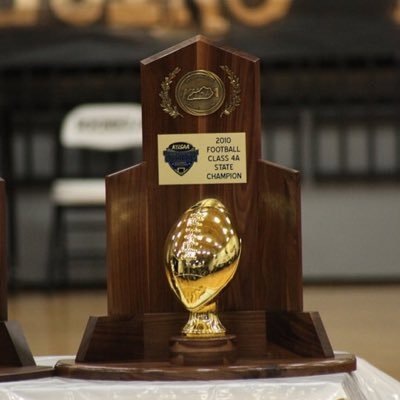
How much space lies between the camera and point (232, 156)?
4.58ft

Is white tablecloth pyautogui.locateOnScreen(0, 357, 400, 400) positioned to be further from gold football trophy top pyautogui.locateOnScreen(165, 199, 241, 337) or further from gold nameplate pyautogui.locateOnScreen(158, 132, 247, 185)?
gold nameplate pyautogui.locateOnScreen(158, 132, 247, 185)

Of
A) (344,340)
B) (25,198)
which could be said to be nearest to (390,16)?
(25,198)

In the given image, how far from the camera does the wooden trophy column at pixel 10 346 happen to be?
1.26 metres

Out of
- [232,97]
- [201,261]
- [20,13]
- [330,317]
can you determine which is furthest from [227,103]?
[20,13]

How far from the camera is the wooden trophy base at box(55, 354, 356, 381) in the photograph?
118 cm

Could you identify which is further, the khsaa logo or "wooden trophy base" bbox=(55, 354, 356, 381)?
the khsaa logo

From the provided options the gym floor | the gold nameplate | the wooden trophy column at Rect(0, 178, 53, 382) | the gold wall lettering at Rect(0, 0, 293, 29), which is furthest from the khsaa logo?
the gold wall lettering at Rect(0, 0, 293, 29)

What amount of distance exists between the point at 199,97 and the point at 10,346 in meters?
0.40

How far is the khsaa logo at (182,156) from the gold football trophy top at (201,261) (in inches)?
4.1

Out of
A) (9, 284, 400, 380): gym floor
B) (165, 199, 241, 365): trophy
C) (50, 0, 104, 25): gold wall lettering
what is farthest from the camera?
(50, 0, 104, 25): gold wall lettering

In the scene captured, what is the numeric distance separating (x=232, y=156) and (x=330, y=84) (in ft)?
13.1

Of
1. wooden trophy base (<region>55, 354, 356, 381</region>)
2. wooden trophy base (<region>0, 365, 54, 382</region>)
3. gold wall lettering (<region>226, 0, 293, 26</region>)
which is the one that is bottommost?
wooden trophy base (<region>0, 365, 54, 382</region>)

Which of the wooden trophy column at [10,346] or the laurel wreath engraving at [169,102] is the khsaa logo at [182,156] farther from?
the wooden trophy column at [10,346]

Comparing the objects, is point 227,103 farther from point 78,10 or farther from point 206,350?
point 78,10
